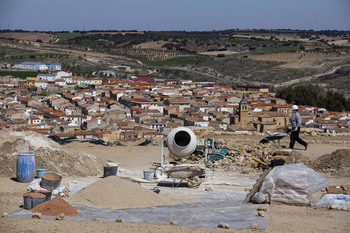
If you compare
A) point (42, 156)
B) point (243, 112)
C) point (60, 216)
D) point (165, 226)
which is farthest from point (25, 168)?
point (243, 112)

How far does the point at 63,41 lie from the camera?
16825 centimetres

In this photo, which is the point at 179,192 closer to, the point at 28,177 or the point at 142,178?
the point at 142,178

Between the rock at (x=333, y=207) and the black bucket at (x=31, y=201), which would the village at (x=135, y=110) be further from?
the black bucket at (x=31, y=201)

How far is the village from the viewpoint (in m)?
40.4

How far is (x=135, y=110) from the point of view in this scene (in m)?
53.9

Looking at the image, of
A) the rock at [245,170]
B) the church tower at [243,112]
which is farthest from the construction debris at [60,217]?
the church tower at [243,112]

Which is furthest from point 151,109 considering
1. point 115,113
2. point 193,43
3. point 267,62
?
point 193,43

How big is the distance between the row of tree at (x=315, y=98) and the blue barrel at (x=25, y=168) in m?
50.8

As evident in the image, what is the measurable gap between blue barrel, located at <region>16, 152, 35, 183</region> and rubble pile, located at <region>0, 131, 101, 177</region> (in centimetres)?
63

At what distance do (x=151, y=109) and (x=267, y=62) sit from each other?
58.1m

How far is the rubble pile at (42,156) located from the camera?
423 inches

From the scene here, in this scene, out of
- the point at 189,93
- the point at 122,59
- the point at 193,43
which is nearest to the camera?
the point at 189,93

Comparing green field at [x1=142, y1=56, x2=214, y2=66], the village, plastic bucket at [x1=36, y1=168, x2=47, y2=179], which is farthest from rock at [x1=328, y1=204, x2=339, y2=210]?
green field at [x1=142, y1=56, x2=214, y2=66]

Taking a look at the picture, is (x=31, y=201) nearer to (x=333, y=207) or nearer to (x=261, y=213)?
(x=261, y=213)
